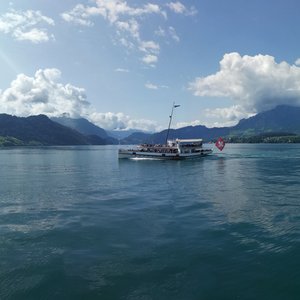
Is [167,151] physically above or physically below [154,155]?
above

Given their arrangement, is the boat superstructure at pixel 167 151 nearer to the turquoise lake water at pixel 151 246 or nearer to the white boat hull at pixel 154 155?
the white boat hull at pixel 154 155

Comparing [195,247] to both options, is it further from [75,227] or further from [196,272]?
[75,227]

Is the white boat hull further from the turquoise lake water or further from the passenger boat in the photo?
the turquoise lake water

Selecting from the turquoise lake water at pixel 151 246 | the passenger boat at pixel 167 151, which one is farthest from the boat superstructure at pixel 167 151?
the turquoise lake water at pixel 151 246

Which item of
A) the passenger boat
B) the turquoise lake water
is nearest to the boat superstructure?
the passenger boat

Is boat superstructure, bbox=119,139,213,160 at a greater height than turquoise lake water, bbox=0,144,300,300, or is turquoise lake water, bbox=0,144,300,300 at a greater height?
boat superstructure, bbox=119,139,213,160

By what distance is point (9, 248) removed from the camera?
3103 cm

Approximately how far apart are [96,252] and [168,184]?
156 ft

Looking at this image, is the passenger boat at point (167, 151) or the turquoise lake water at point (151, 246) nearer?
the turquoise lake water at point (151, 246)

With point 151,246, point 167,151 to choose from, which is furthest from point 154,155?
point 151,246

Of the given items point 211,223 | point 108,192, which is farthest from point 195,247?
point 108,192

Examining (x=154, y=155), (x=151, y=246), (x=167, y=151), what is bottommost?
(x=151, y=246)

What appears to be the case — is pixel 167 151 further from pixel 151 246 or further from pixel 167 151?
pixel 151 246

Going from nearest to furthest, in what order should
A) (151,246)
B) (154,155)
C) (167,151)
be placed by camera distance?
(151,246) → (154,155) → (167,151)
